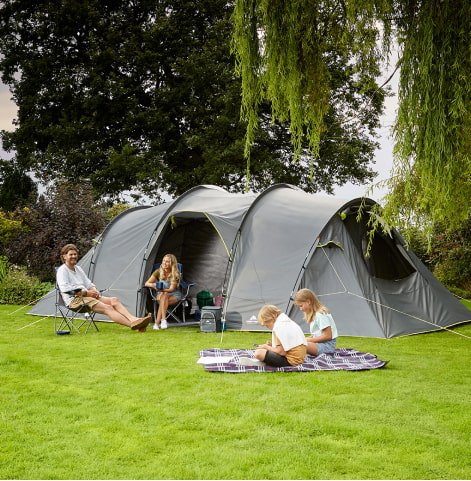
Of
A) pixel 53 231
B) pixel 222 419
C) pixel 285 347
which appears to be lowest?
pixel 222 419

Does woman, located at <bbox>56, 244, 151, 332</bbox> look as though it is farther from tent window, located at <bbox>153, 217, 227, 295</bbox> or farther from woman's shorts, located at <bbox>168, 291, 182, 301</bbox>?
tent window, located at <bbox>153, 217, 227, 295</bbox>

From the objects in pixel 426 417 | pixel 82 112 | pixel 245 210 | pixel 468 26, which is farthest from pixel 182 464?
pixel 82 112

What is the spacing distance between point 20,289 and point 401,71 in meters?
9.25

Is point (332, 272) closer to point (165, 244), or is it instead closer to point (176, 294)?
point (176, 294)

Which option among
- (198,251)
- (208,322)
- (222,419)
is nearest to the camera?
(222,419)

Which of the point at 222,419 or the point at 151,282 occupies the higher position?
the point at 151,282

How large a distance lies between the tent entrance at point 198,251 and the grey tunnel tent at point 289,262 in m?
0.06

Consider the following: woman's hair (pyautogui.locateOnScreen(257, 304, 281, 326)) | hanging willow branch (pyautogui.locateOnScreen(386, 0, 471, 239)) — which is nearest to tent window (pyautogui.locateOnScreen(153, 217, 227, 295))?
woman's hair (pyautogui.locateOnScreen(257, 304, 281, 326))

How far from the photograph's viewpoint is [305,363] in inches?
232

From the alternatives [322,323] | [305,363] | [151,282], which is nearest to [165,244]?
[151,282]

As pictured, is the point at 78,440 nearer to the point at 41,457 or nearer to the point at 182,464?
the point at 41,457

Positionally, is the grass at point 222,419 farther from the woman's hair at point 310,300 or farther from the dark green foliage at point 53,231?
the dark green foliage at point 53,231

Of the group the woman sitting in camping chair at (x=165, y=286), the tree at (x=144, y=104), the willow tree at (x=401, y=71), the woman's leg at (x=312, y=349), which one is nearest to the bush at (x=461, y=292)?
the tree at (x=144, y=104)

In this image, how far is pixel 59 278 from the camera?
834 cm
